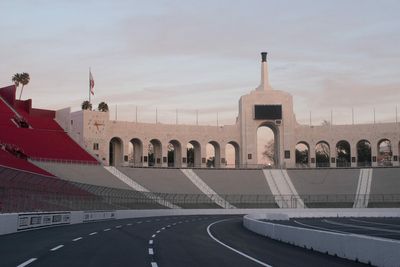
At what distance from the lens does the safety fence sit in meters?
37.0

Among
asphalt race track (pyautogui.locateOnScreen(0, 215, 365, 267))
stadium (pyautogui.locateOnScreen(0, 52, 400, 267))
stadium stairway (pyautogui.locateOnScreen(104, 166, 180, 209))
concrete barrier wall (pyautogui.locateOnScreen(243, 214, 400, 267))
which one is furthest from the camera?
stadium stairway (pyautogui.locateOnScreen(104, 166, 180, 209))

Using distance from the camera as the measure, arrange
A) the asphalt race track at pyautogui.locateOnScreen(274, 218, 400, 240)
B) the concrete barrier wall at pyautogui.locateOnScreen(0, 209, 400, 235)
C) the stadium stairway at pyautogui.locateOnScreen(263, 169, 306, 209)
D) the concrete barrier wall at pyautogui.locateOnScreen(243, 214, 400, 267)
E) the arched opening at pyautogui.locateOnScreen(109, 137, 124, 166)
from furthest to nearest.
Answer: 1. the arched opening at pyautogui.locateOnScreen(109, 137, 124, 166)
2. the stadium stairway at pyautogui.locateOnScreen(263, 169, 306, 209)
3. the concrete barrier wall at pyautogui.locateOnScreen(0, 209, 400, 235)
4. the asphalt race track at pyautogui.locateOnScreen(274, 218, 400, 240)
5. the concrete barrier wall at pyautogui.locateOnScreen(243, 214, 400, 267)

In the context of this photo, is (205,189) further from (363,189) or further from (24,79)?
(24,79)

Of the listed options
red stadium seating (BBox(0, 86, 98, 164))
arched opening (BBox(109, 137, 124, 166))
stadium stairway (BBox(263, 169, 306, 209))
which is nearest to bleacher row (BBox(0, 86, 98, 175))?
red stadium seating (BBox(0, 86, 98, 164))

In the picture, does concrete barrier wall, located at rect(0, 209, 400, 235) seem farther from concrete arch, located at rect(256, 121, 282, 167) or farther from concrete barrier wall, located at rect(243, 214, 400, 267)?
concrete arch, located at rect(256, 121, 282, 167)

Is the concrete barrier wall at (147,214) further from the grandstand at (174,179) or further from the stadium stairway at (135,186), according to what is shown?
the stadium stairway at (135,186)

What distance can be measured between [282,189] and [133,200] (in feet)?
92.8

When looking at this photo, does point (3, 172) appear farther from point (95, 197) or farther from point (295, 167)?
point (295, 167)

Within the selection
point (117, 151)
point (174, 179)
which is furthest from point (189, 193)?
point (117, 151)

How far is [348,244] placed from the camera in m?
18.0

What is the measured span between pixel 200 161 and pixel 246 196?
2072cm

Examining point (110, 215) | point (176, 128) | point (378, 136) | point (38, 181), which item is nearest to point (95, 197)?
point (110, 215)

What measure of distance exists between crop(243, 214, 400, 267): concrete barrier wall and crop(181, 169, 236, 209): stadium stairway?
5067 cm

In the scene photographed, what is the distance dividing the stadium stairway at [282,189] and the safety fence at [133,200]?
14cm
